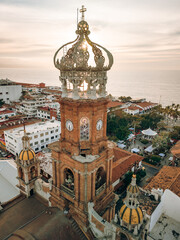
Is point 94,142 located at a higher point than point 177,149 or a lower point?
higher

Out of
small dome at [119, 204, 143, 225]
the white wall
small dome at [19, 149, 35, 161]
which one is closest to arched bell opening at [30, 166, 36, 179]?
small dome at [19, 149, 35, 161]

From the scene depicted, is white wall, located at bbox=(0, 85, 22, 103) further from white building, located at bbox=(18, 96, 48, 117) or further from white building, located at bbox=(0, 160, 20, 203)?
white building, located at bbox=(0, 160, 20, 203)

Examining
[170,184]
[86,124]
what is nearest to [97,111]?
[86,124]

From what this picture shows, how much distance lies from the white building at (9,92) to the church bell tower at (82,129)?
96.4 meters

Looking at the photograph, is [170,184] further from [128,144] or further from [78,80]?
[128,144]

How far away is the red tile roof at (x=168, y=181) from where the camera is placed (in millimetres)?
22698

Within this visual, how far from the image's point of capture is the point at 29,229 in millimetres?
13242

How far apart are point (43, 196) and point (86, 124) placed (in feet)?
32.8

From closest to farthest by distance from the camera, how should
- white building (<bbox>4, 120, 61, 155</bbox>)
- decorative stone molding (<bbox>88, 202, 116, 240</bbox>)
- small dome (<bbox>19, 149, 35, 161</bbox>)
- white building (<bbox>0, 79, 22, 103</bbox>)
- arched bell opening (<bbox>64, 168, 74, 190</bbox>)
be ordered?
decorative stone molding (<bbox>88, 202, 116, 240</bbox>), arched bell opening (<bbox>64, 168, 74, 190</bbox>), small dome (<bbox>19, 149, 35, 161</bbox>), white building (<bbox>4, 120, 61, 155</bbox>), white building (<bbox>0, 79, 22, 103</bbox>)

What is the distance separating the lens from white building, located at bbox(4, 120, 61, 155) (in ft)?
137

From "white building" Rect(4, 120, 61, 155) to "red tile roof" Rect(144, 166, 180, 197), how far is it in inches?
1164

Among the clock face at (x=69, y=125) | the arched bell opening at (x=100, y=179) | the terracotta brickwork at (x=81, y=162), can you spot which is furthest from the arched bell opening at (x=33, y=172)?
the clock face at (x=69, y=125)

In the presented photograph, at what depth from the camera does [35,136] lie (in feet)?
146

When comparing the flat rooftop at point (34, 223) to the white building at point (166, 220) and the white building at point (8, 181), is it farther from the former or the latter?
the white building at point (166, 220)
